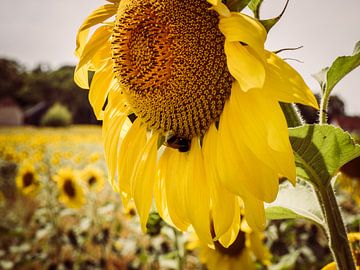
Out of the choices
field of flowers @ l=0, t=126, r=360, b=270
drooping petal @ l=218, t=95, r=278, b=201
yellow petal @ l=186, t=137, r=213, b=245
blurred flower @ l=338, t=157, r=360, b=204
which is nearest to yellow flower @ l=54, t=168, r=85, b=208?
field of flowers @ l=0, t=126, r=360, b=270

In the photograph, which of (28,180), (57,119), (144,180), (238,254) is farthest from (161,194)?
(57,119)

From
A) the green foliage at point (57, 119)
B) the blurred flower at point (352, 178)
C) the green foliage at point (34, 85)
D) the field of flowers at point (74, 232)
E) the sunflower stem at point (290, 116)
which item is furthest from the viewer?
the green foliage at point (34, 85)

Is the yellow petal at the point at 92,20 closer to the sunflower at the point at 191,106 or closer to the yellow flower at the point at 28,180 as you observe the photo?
the sunflower at the point at 191,106

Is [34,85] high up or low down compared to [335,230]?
down

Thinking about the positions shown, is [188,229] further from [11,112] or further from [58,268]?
[11,112]

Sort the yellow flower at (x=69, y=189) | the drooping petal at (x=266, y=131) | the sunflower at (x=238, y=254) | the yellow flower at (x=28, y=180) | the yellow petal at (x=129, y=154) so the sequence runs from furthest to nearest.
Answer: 1. the yellow flower at (x=28, y=180)
2. the yellow flower at (x=69, y=189)
3. the sunflower at (x=238, y=254)
4. the yellow petal at (x=129, y=154)
5. the drooping petal at (x=266, y=131)

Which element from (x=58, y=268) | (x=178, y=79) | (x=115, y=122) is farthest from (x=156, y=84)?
(x=58, y=268)

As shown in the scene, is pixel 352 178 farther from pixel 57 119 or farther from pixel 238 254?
pixel 57 119

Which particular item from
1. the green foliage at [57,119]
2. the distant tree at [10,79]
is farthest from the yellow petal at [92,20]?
the distant tree at [10,79]
